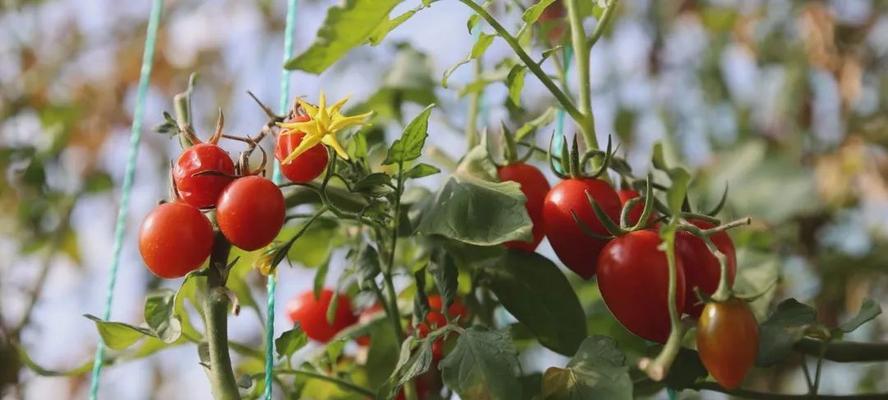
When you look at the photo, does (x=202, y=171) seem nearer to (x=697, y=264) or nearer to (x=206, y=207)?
(x=206, y=207)

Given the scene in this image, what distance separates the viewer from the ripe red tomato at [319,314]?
0.78m

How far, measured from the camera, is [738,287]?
0.79 meters

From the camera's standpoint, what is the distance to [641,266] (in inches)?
20.8

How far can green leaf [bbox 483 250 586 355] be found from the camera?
2.09 ft

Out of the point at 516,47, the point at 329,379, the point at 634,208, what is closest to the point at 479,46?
the point at 516,47

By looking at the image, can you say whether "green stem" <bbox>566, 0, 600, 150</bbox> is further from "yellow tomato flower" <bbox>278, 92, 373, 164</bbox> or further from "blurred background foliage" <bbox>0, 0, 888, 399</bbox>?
"blurred background foliage" <bbox>0, 0, 888, 399</bbox>

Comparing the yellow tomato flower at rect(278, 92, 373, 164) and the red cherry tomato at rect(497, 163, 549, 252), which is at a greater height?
the yellow tomato flower at rect(278, 92, 373, 164)

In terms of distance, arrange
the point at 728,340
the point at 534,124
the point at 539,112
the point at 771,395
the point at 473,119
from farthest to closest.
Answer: the point at 539,112 < the point at 473,119 < the point at 534,124 < the point at 771,395 < the point at 728,340

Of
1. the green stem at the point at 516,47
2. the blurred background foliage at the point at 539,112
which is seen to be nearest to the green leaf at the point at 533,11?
the green stem at the point at 516,47

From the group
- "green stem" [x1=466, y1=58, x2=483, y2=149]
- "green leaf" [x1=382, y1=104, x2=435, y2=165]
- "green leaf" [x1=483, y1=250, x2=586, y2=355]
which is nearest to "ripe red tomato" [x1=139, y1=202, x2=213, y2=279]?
"green leaf" [x1=382, y1=104, x2=435, y2=165]

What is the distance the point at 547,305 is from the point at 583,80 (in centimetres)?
15

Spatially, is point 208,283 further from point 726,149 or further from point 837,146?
point 837,146

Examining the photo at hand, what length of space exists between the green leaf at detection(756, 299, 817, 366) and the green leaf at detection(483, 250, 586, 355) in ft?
0.43

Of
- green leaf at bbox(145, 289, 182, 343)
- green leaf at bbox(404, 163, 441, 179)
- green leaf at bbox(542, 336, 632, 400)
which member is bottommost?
green leaf at bbox(542, 336, 632, 400)
